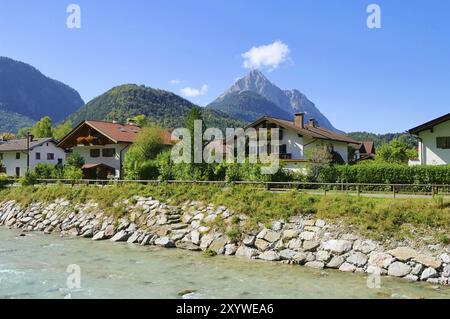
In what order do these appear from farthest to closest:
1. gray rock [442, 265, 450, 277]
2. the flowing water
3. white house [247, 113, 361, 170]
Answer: white house [247, 113, 361, 170], gray rock [442, 265, 450, 277], the flowing water

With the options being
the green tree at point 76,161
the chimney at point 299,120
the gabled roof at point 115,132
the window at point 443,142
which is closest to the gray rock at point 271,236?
the window at point 443,142

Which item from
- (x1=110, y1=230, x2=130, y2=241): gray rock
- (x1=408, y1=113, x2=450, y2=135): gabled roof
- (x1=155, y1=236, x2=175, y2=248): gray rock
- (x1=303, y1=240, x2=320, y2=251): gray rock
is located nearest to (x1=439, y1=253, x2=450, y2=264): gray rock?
(x1=303, y1=240, x2=320, y2=251): gray rock

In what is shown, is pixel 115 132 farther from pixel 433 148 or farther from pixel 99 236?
pixel 433 148

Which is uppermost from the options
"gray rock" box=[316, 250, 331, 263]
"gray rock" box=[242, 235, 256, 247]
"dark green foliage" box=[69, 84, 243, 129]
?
"dark green foliage" box=[69, 84, 243, 129]

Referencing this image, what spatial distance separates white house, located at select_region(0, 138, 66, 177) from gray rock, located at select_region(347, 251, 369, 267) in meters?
55.1

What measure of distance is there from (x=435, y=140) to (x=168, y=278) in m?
28.0

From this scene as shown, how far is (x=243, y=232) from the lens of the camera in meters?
21.9

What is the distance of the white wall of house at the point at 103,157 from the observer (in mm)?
48188

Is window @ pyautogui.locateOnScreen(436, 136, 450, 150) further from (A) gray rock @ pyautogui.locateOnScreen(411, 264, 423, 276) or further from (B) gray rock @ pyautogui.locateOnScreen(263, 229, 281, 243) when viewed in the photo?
(A) gray rock @ pyautogui.locateOnScreen(411, 264, 423, 276)

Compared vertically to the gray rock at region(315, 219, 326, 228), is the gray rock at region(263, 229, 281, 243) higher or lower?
lower

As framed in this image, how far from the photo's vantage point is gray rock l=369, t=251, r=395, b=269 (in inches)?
676
